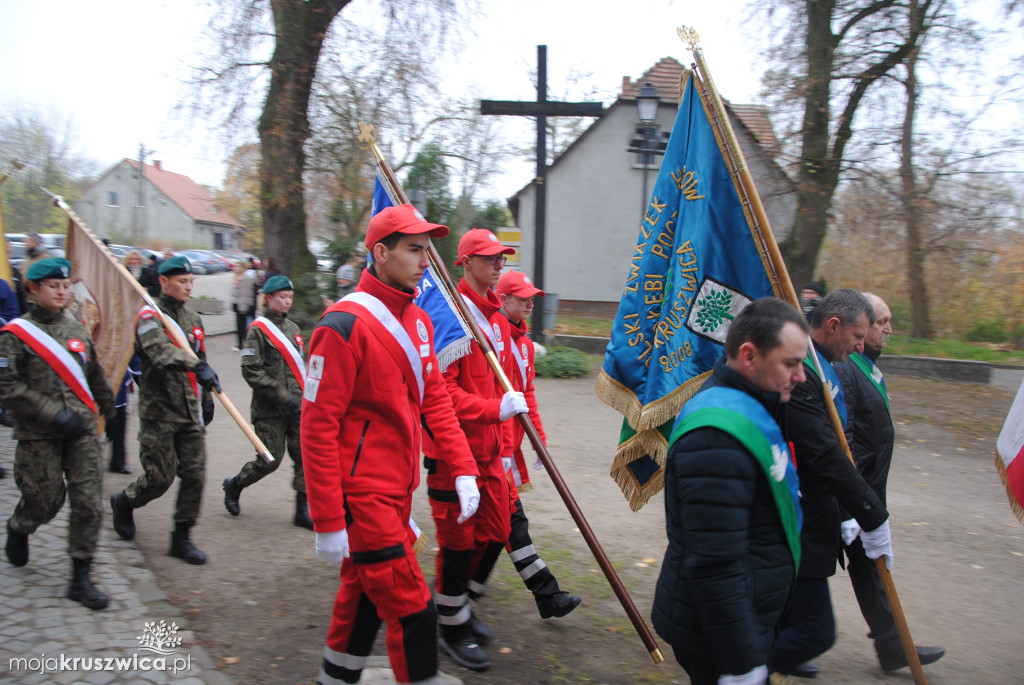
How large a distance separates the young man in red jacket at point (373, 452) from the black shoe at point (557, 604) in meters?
1.33

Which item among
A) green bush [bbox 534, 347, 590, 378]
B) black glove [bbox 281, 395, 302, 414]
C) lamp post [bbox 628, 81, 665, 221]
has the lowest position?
green bush [bbox 534, 347, 590, 378]

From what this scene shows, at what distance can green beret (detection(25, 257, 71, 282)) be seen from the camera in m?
4.26

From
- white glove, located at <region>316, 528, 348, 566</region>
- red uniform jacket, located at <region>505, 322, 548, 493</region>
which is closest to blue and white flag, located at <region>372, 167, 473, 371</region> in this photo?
red uniform jacket, located at <region>505, 322, 548, 493</region>

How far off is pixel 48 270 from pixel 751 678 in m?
4.20

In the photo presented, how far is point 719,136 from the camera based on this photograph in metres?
3.53

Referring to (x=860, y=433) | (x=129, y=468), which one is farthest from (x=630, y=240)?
(x=860, y=433)

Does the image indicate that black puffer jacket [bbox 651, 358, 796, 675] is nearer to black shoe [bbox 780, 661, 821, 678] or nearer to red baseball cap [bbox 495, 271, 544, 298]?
black shoe [bbox 780, 661, 821, 678]

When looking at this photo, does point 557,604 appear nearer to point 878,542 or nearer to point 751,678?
point 878,542

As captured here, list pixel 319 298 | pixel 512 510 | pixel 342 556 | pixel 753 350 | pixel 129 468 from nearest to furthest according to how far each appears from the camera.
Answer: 1. pixel 753 350
2. pixel 342 556
3. pixel 512 510
4. pixel 129 468
5. pixel 319 298

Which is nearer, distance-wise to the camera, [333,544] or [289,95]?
[333,544]

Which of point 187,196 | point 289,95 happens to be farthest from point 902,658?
point 187,196

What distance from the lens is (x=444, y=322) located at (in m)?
3.91

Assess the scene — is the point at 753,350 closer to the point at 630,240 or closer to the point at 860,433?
the point at 860,433

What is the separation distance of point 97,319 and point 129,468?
236 centimetres
